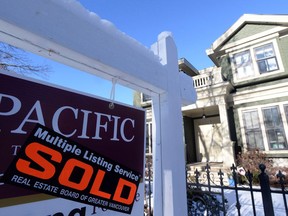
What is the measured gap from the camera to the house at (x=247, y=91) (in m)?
7.37

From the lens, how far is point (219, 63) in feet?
32.0

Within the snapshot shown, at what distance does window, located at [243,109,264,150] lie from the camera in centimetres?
756

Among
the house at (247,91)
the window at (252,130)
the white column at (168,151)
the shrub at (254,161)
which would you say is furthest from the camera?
the window at (252,130)

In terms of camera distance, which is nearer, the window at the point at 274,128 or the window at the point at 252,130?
the window at the point at 274,128

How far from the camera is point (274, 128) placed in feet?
24.2

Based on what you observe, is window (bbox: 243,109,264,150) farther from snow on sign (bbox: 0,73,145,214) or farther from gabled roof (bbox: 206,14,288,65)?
snow on sign (bbox: 0,73,145,214)

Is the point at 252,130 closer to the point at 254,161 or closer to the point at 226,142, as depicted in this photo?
the point at 226,142

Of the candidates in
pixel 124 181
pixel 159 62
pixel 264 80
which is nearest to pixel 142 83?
pixel 159 62

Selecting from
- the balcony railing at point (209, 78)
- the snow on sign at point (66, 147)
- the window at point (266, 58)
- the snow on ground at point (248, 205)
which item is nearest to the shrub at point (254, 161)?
the snow on ground at point (248, 205)

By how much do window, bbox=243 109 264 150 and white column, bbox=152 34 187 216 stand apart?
780 cm

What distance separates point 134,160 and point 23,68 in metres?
7.28

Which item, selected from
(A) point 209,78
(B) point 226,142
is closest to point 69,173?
(B) point 226,142

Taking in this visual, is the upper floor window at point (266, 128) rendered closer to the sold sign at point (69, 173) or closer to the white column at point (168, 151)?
the white column at point (168, 151)

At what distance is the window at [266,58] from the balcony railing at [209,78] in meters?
1.84
